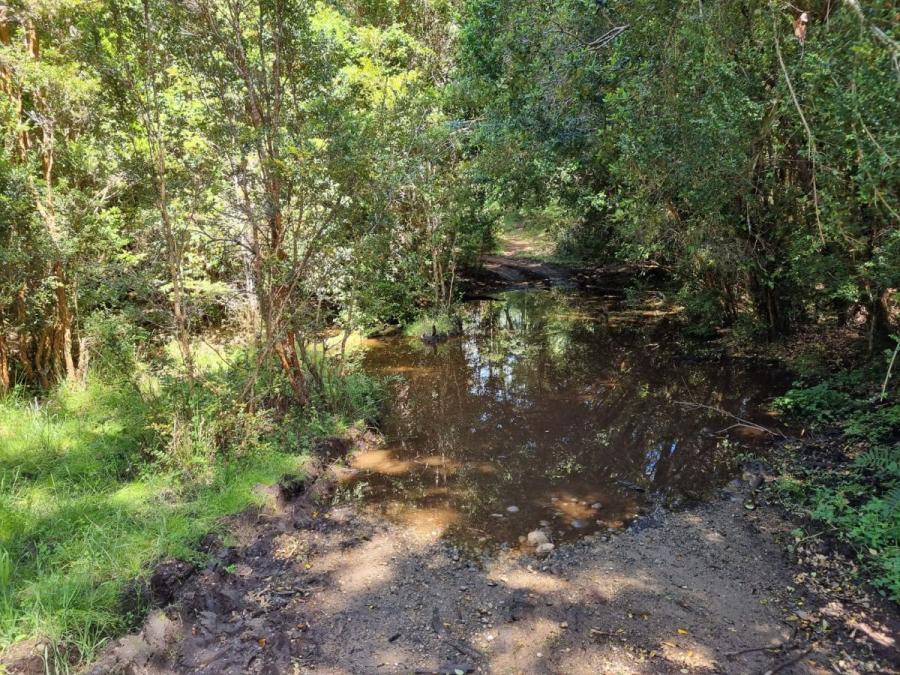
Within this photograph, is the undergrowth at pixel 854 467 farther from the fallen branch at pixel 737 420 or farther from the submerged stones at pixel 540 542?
the submerged stones at pixel 540 542

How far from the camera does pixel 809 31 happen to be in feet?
15.2

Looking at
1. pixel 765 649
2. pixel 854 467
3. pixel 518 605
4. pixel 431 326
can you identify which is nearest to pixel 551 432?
pixel 854 467

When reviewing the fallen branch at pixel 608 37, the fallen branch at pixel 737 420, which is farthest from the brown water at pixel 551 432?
the fallen branch at pixel 608 37

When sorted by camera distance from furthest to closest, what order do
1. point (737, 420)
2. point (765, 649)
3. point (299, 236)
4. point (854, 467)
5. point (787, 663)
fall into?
point (737, 420), point (299, 236), point (854, 467), point (765, 649), point (787, 663)

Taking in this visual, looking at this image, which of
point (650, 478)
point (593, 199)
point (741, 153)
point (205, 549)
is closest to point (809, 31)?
point (741, 153)

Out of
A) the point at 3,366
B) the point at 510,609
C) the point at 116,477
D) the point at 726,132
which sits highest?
the point at 726,132

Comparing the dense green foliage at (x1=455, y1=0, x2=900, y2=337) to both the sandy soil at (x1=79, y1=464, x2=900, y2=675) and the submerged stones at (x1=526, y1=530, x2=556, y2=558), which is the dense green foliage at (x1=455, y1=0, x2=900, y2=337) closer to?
the sandy soil at (x1=79, y1=464, x2=900, y2=675)

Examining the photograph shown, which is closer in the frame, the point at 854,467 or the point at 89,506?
the point at 89,506

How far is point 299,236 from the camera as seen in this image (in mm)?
5602

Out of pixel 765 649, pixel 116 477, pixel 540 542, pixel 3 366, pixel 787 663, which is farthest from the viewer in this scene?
pixel 3 366

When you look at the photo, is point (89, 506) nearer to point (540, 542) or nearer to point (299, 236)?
point (299, 236)

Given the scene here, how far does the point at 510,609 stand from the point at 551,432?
3.26 metres

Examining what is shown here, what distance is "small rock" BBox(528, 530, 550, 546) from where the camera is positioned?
4.49 metres

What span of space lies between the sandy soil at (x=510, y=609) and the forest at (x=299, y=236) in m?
0.11
